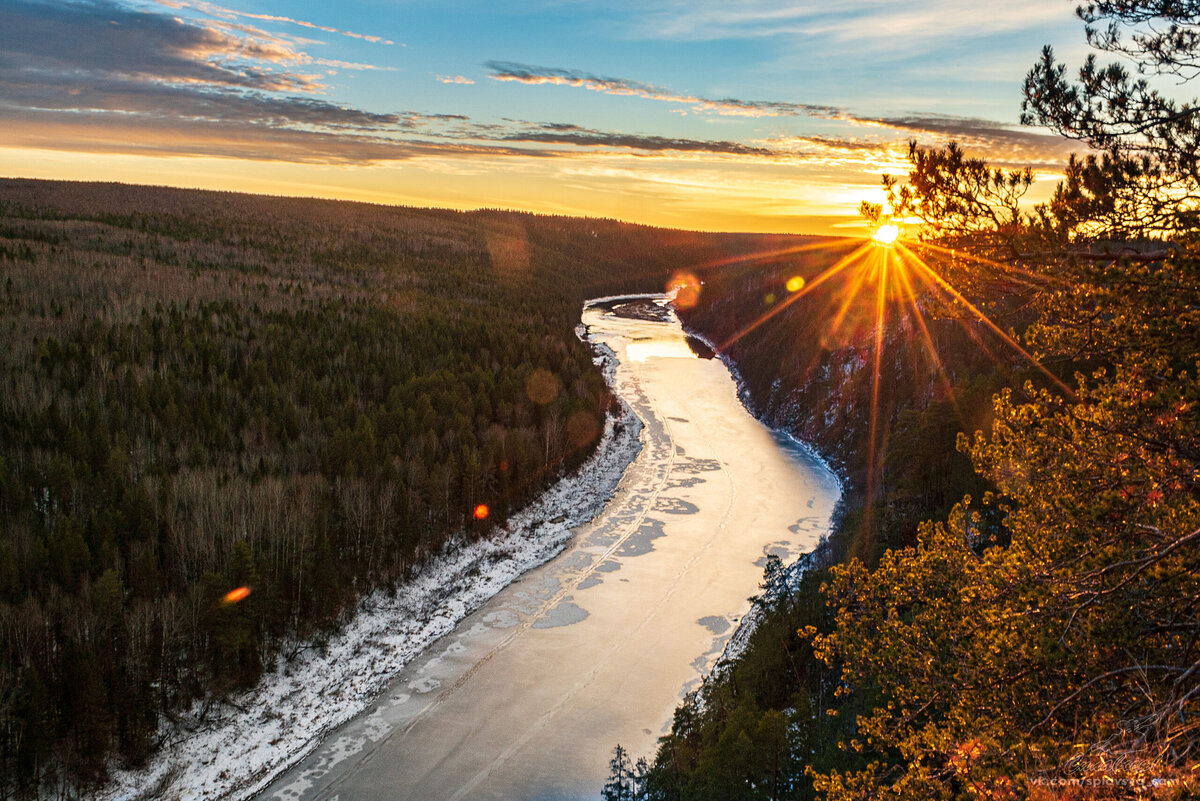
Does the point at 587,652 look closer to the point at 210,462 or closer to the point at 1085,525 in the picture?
the point at 210,462

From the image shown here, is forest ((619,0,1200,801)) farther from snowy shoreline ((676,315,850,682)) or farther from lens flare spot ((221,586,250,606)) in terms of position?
lens flare spot ((221,586,250,606))

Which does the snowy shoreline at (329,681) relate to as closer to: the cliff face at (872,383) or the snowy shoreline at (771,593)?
the snowy shoreline at (771,593)

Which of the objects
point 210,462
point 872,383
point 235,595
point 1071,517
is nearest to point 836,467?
point 872,383

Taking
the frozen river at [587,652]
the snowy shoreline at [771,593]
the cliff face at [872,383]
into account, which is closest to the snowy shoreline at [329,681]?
the frozen river at [587,652]

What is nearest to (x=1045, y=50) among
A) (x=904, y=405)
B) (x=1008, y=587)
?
(x=1008, y=587)

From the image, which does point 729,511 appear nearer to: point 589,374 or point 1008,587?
point 589,374

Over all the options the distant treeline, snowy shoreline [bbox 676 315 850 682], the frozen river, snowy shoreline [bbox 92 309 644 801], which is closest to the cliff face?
the distant treeline
